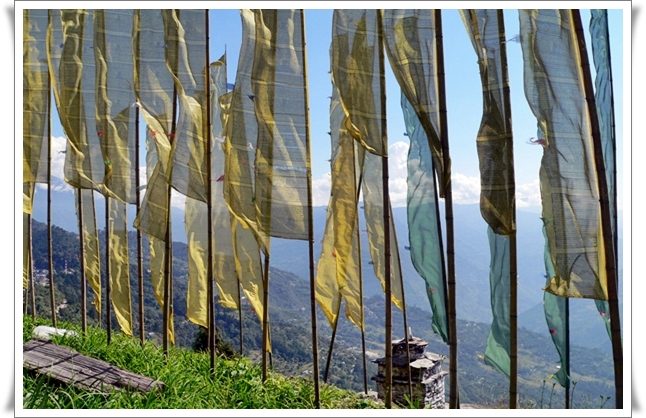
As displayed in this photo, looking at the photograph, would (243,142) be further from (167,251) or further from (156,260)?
(156,260)

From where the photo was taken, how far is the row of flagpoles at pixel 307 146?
2691 mm

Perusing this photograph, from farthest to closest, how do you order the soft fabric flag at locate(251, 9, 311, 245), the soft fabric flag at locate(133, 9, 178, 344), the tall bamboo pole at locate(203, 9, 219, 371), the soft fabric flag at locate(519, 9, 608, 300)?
1. the soft fabric flag at locate(133, 9, 178, 344)
2. the tall bamboo pole at locate(203, 9, 219, 371)
3. the soft fabric flag at locate(251, 9, 311, 245)
4. the soft fabric flag at locate(519, 9, 608, 300)

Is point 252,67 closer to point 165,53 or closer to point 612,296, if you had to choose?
point 165,53

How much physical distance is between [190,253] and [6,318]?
184 cm

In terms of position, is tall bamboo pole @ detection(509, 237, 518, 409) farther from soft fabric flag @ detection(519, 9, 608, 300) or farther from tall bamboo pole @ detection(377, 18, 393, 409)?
tall bamboo pole @ detection(377, 18, 393, 409)

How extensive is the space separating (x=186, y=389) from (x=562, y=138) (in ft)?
7.86

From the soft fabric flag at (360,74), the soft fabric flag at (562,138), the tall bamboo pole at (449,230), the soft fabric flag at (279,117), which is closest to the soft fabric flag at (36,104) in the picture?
the soft fabric flag at (279,117)

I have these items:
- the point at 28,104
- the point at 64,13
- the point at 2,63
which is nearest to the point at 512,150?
the point at 2,63

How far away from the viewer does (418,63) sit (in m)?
2.92

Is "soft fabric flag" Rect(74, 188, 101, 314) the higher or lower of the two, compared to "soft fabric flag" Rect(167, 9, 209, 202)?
lower

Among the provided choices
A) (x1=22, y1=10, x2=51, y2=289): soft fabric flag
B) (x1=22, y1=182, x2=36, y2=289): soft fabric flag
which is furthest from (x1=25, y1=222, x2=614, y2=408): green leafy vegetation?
(x1=22, y1=10, x2=51, y2=289): soft fabric flag

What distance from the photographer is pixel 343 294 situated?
4281mm

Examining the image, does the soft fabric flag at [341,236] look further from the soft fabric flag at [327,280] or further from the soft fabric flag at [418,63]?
the soft fabric flag at [418,63]

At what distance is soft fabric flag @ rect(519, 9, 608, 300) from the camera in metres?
2.66
